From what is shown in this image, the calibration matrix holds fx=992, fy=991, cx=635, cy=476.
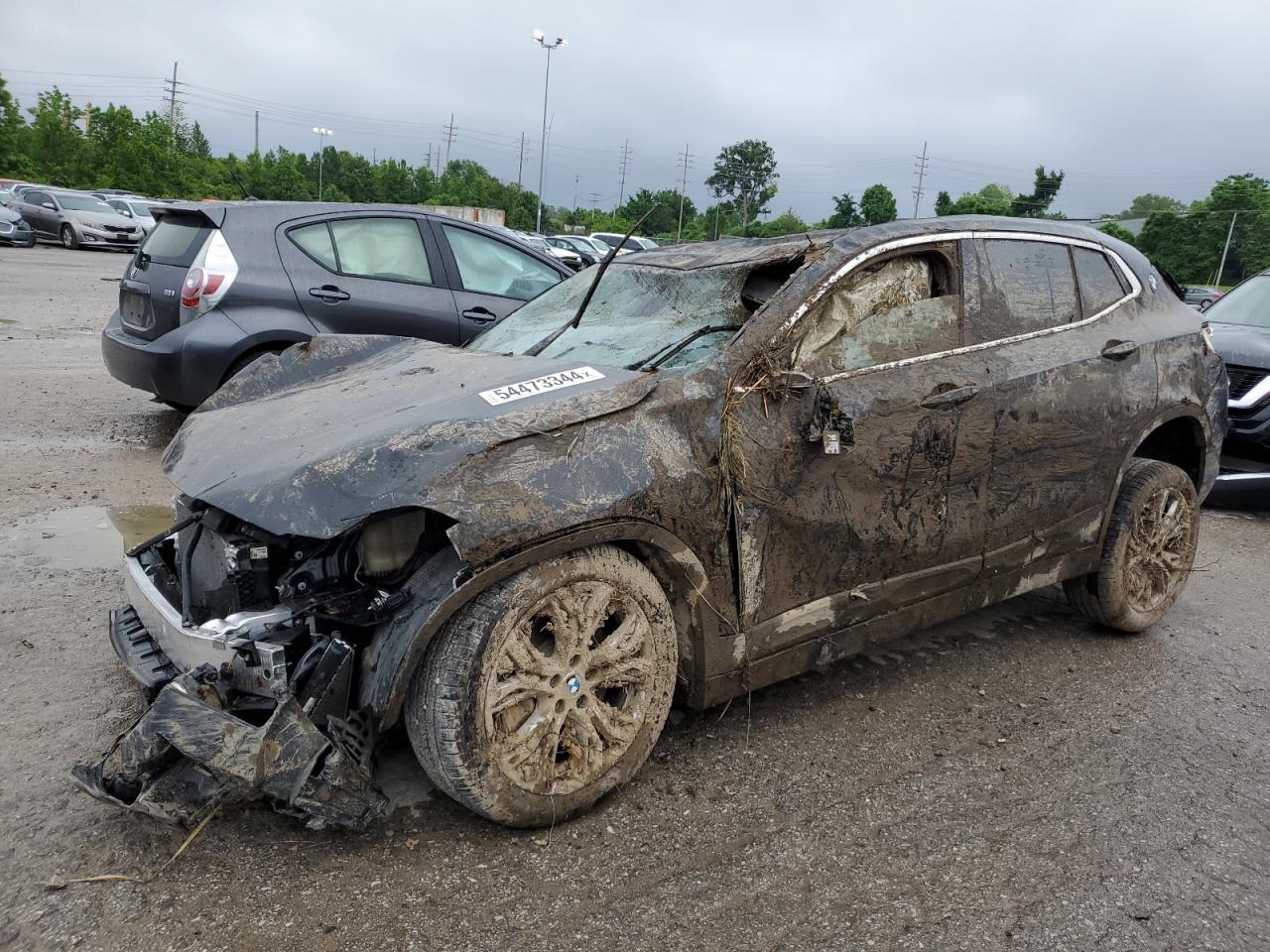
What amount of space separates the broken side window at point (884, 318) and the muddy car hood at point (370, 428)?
65 centimetres

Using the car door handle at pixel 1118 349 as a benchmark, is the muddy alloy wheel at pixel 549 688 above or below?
below

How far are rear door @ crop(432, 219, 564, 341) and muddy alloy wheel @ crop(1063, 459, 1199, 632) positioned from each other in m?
3.96

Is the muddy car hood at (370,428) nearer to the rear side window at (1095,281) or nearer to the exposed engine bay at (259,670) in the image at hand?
the exposed engine bay at (259,670)

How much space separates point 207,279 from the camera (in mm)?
6203

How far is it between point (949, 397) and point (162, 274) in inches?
207

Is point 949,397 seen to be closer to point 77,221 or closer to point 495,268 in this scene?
point 495,268

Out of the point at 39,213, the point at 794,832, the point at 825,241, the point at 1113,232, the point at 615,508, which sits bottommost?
Answer: the point at 794,832

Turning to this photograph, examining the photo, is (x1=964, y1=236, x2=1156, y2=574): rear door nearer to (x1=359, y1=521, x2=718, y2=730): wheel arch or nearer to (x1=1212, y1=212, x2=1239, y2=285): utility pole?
(x1=359, y1=521, x2=718, y2=730): wheel arch

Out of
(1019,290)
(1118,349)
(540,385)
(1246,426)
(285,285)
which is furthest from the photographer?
(1246,426)

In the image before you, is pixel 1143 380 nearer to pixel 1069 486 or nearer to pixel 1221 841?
pixel 1069 486

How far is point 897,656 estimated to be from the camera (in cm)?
427

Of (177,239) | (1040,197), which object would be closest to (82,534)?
(177,239)

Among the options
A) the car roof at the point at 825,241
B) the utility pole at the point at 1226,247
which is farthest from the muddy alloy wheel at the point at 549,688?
the utility pole at the point at 1226,247

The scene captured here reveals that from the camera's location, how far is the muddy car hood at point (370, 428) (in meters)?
2.66
